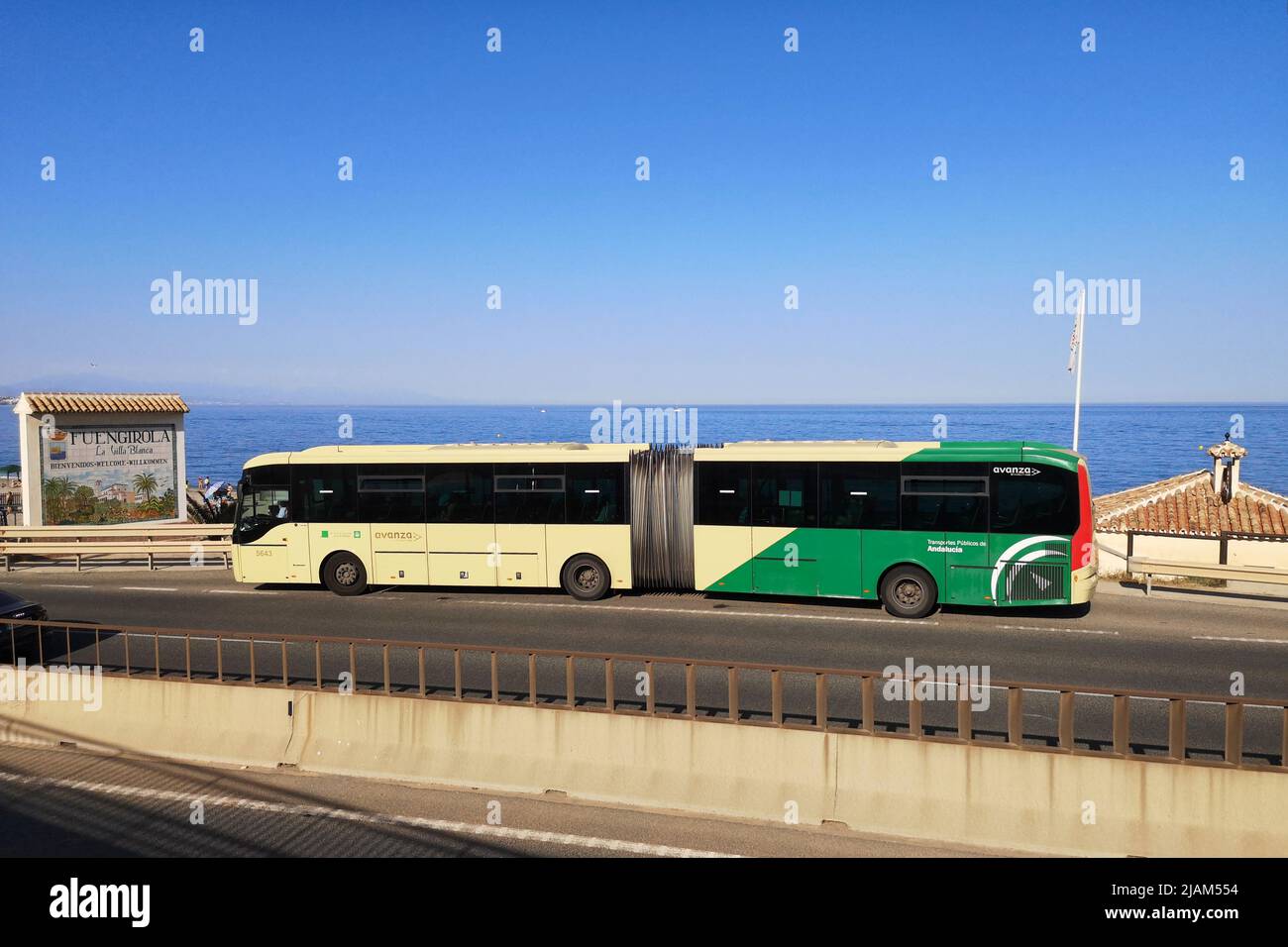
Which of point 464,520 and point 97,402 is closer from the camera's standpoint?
point 464,520

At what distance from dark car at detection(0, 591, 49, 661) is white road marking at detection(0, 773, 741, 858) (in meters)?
3.27

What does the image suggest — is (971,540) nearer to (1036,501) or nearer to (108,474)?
(1036,501)

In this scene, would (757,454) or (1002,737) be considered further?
(757,454)

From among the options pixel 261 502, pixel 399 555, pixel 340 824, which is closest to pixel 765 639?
pixel 340 824

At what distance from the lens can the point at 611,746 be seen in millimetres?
10141

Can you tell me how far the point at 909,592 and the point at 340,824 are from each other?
10.9m

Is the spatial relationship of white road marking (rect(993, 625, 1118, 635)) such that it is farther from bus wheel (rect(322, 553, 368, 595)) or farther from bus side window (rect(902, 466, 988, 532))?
bus wheel (rect(322, 553, 368, 595))

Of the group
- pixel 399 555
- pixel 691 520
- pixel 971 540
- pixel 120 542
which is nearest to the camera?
pixel 971 540

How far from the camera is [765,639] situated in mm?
15633

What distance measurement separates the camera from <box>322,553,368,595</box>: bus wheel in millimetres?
19891
